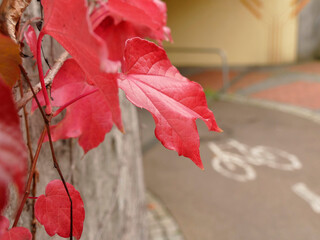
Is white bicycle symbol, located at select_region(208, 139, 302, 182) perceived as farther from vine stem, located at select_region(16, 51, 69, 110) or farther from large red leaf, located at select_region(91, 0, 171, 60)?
vine stem, located at select_region(16, 51, 69, 110)

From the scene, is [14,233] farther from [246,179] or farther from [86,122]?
[246,179]

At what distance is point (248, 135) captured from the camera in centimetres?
498

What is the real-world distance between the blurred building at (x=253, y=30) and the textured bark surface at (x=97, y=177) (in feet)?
26.0

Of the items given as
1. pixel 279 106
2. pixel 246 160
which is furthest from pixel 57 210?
pixel 279 106

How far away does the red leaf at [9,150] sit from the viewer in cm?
18

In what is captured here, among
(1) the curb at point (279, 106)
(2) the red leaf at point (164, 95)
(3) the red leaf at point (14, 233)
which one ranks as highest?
(2) the red leaf at point (164, 95)

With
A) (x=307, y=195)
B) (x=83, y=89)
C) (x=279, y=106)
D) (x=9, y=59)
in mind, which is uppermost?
(x=9, y=59)

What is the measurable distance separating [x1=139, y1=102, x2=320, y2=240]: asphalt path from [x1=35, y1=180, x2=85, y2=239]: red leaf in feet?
8.08

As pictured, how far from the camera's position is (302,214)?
9.89ft

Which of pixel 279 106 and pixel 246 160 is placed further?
pixel 279 106

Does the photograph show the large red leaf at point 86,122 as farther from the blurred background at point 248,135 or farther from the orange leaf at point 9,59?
the blurred background at point 248,135

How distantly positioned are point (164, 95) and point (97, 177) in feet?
2.66

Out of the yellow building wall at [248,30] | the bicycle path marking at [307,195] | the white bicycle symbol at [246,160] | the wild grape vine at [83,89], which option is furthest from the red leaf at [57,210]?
the yellow building wall at [248,30]

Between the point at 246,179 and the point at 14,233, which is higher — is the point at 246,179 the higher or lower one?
the lower one
